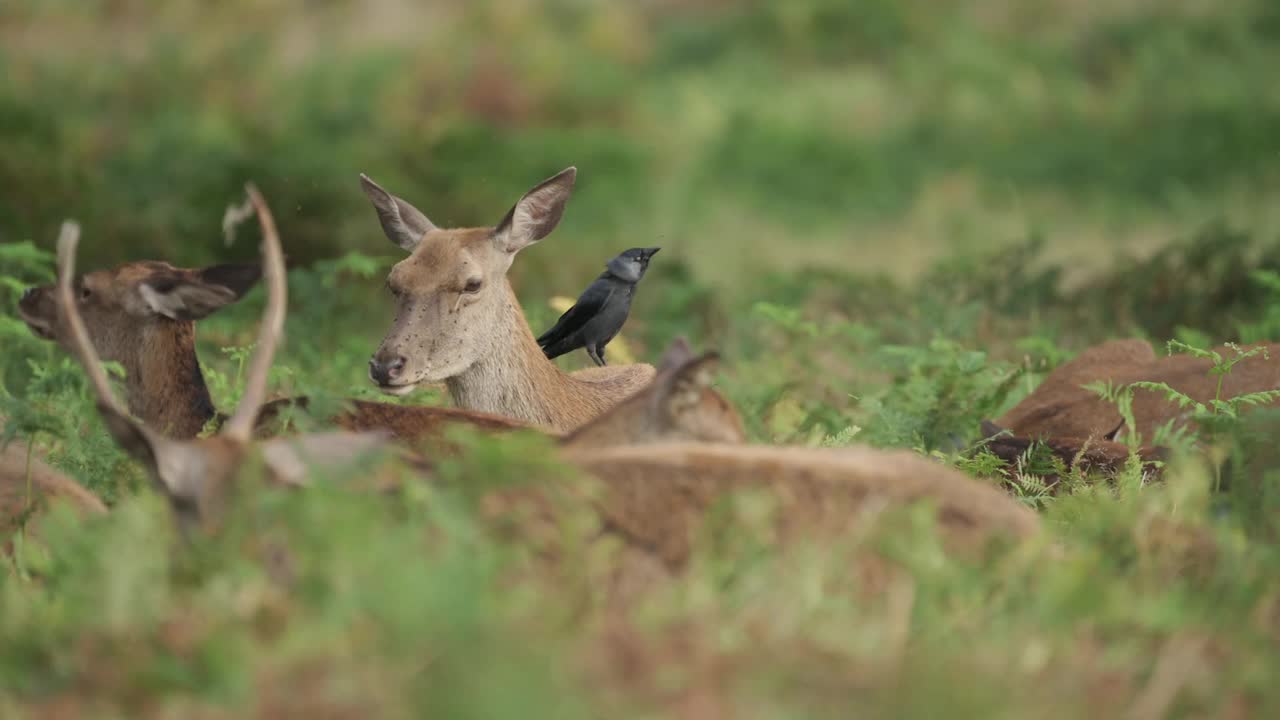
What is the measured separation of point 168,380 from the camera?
21.1 ft

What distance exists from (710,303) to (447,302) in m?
4.18

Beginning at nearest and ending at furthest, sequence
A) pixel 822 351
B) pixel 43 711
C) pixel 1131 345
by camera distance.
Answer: pixel 43 711 → pixel 1131 345 → pixel 822 351

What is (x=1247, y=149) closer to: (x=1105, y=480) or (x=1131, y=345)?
(x=1131, y=345)

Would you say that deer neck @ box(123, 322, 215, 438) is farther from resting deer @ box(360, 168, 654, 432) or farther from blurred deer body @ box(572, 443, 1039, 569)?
blurred deer body @ box(572, 443, 1039, 569)

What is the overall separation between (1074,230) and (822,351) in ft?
23.1

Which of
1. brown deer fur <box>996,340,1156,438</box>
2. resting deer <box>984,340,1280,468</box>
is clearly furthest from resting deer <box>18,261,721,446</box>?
brown deer fur <box>996,340,1156,438</box>

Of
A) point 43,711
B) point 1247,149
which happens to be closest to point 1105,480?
point 43,711

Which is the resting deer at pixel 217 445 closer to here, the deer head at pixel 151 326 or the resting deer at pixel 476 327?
the deer head at pixel 151 326

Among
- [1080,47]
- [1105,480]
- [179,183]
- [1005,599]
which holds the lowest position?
[1080,47]

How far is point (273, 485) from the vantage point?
4492 millimetres

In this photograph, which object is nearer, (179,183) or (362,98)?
(179,183)

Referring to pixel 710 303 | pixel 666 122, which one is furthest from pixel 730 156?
pixel 710 303

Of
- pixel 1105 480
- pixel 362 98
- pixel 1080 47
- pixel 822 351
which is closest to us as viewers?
pixel 1105 480

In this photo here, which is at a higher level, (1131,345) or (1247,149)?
(1131,345)
